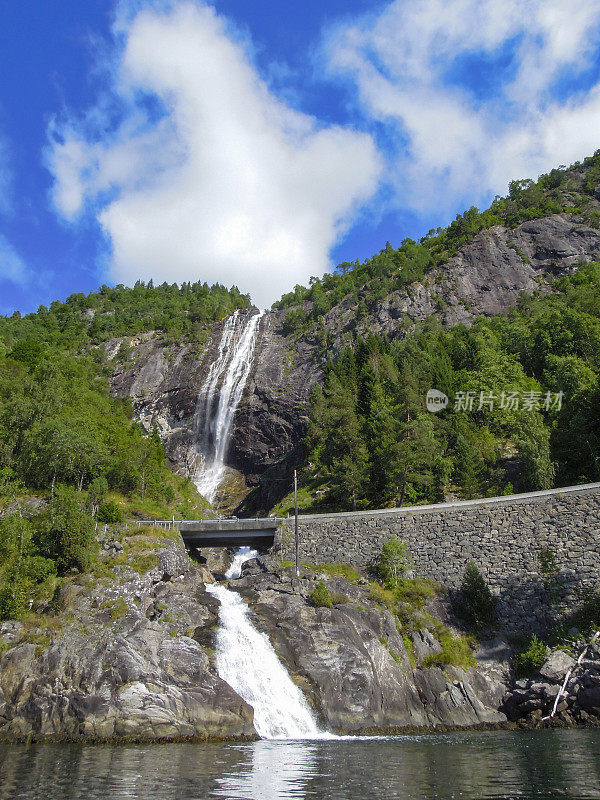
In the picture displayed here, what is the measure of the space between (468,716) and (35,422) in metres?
44.0

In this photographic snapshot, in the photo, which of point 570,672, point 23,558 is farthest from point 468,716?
point 23,558

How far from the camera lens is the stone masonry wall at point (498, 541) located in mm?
37438

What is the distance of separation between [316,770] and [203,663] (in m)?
14.3

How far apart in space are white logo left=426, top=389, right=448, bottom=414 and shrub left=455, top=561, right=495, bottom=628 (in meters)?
24.1

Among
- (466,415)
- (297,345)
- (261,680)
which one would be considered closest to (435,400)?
(466,415)

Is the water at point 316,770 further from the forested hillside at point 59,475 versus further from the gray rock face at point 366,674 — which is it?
the forested hillside at point 59,475

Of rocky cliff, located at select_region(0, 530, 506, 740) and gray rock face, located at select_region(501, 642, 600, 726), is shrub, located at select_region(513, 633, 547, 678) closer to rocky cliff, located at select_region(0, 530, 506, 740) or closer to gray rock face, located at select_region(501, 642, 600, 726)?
gray rock face, located at select_region(501, 642, 600, 726)

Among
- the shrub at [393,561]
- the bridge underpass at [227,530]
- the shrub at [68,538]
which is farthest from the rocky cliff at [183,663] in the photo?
the bridge underpass at [227,530]

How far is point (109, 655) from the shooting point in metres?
29.6

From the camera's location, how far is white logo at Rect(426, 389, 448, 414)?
199 feet

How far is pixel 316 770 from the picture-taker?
1853 cm

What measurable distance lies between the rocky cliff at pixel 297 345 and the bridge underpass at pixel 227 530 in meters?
27.4

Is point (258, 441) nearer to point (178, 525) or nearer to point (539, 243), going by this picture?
point (178, 525)

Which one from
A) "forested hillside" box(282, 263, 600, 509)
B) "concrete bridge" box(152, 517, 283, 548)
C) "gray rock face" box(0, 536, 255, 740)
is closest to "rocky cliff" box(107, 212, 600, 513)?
"forested hillside" box(282, 263, 600, 509)
